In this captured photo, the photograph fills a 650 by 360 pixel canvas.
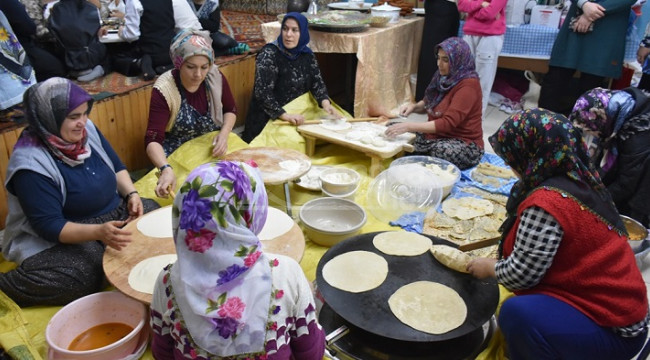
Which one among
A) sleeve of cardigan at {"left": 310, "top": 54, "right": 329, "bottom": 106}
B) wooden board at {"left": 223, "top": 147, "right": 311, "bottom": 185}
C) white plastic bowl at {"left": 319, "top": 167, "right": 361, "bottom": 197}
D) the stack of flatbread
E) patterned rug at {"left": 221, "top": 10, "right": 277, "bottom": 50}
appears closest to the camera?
wooden board at {"left": 223, "top": 147, "right": 311, "bottom": 185}

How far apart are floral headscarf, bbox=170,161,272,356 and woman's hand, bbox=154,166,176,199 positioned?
131 cm

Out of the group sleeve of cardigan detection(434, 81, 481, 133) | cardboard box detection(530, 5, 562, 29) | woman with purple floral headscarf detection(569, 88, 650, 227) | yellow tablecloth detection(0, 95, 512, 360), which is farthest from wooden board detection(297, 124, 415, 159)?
cardboard box detection(530, 5, 562, 29)

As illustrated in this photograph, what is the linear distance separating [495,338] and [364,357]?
0.58m

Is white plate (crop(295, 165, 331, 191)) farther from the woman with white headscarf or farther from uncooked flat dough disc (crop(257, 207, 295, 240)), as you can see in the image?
uncooked flat dough disc (crop(257, 207, 295, 240))

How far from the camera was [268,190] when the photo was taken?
109 inches

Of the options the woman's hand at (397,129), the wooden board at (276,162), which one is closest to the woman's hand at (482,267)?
the wooden board at (276,162)

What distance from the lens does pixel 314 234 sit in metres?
2.53

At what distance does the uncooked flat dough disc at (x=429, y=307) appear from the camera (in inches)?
72.2

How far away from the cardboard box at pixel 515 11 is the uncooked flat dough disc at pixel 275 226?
165 inches

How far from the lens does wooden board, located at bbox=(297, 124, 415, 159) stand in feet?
10.5

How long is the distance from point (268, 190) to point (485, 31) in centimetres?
302

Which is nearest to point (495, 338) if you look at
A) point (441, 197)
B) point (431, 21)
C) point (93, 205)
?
point (441, 197)

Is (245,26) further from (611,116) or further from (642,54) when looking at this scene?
(611,116)

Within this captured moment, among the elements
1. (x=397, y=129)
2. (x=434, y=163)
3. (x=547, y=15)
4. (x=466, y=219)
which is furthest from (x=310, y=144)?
(x=547, y=15)
